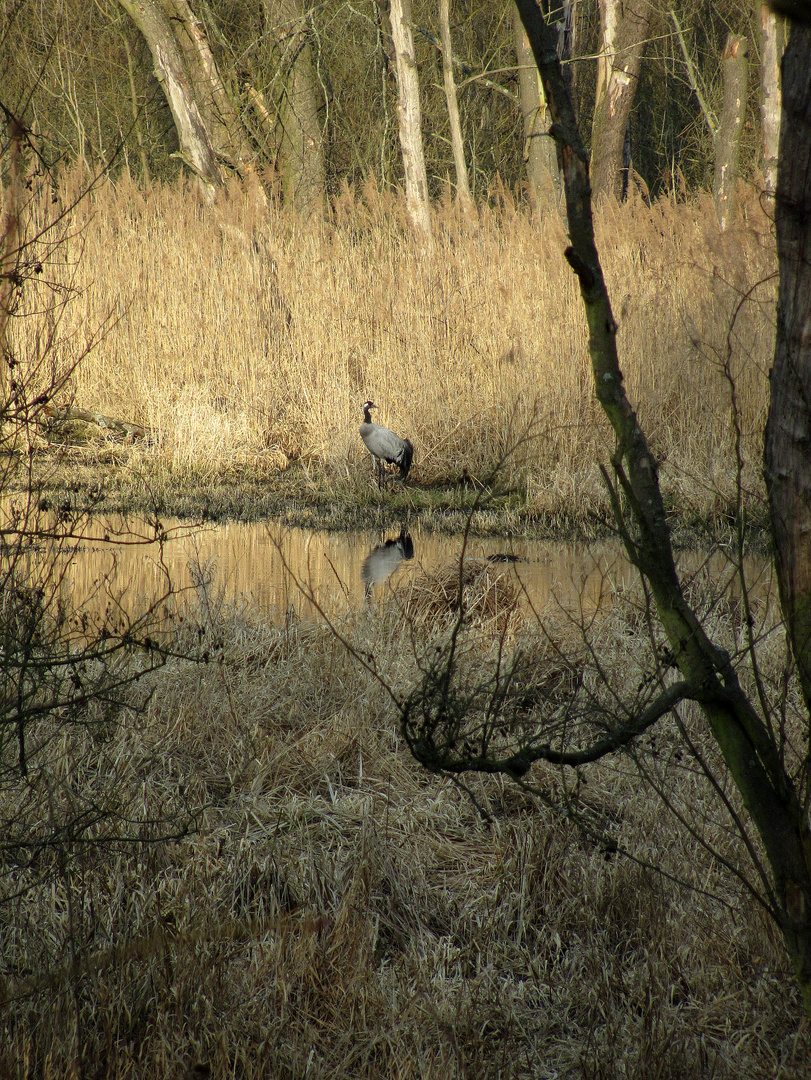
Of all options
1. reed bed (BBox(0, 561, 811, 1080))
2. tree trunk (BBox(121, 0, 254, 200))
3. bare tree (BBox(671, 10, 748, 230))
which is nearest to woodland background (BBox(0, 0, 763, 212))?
tree trunk (BBox(121, 0, 254, 200))

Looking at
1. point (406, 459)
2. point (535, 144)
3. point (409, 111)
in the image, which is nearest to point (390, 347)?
point (406, 459)

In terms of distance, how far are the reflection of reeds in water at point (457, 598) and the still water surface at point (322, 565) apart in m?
0.11

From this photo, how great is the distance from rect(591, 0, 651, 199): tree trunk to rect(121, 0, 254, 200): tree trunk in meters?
4.24

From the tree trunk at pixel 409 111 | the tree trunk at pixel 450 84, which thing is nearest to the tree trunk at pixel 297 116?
the tree trunk at pixel 450 84

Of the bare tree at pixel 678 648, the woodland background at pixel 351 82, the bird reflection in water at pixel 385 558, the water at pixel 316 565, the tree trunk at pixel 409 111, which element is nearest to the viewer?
the bare tree at pixel 678 648

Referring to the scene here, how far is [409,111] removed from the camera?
10727 mm

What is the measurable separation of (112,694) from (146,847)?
2.27ft

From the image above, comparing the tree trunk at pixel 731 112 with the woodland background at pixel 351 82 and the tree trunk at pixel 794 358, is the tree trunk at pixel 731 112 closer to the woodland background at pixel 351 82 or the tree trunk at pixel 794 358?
the woodland background at pixel 351 82

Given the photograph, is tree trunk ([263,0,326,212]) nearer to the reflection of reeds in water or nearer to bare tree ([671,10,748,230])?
bare tree ([671,10,748,230])

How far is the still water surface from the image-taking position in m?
4.54

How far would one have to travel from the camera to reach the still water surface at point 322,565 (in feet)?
14.9

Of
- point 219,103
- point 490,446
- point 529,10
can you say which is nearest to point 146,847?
point 529,10

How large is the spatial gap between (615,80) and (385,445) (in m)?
7.58

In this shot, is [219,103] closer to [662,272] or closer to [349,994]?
[662,272]
